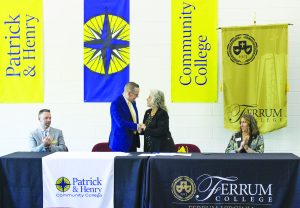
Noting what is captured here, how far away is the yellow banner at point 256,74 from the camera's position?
5.47 m

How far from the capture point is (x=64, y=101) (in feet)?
19.7

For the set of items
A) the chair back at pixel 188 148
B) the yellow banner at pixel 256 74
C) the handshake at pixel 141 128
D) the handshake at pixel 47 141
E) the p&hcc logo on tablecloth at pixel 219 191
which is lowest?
the p&hcc logo on tablecloth at pixel 219 191

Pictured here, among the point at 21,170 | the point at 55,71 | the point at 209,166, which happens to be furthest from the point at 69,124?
the point at 209,166

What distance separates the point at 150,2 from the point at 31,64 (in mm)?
1817

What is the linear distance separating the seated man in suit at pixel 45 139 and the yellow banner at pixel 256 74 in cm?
220

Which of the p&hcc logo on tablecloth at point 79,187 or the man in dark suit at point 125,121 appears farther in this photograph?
the man in dark suit at point 125,121

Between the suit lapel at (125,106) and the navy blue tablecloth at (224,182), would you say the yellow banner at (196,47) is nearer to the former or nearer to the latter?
the suit lapel at (125,106)

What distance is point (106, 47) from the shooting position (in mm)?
5906

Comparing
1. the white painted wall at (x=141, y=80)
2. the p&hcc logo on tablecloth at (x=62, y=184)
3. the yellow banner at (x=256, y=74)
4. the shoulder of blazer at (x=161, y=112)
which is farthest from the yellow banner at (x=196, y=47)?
the p&hcc logo on tablecloth at (x=62, y=184)

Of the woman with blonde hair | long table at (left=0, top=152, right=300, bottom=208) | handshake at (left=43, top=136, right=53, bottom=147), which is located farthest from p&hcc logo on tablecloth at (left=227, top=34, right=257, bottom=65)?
handshake at (left=43, top=136, right=53, bottom=147)

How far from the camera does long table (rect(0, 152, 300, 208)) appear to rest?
128 inches

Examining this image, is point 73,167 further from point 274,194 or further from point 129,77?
point 129,77

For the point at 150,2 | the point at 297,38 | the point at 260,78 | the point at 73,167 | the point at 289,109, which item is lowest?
the point at 73,167

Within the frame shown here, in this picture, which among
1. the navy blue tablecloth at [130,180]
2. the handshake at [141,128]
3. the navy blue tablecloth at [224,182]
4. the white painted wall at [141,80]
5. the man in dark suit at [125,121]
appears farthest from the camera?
the white painted wall at [141,80]
